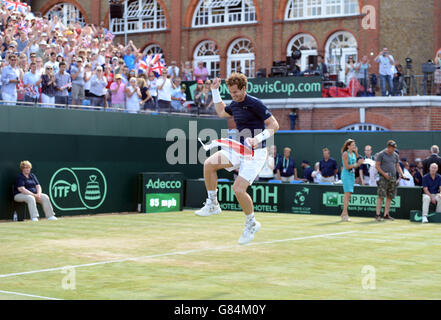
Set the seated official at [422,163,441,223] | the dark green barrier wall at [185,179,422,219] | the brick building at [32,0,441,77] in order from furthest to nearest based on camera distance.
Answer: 1. the brick building at [32,0,441,77]
2. the dark green barrier wall at [185,179,422,219]
3. the seated official at [422,163,441,223]

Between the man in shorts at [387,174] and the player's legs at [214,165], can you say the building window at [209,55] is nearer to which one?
the man in shorts at [387,174]

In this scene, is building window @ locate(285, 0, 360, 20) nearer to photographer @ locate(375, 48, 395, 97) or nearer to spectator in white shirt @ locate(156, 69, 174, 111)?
photographer @ locate(375, 48, 395, 97)

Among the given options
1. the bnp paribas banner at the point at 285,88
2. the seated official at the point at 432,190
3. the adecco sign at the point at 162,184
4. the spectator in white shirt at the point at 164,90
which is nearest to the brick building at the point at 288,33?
the bnp paribas banner at the point at 285,88

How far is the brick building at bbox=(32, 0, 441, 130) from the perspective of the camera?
30.3m

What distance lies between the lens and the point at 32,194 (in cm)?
1945

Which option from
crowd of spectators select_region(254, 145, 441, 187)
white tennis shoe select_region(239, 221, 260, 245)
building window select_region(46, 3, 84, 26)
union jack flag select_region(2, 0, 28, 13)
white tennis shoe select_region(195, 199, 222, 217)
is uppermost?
building window select_region(46, 3, 84, 26)

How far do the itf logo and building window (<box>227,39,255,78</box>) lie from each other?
1798 centimetres

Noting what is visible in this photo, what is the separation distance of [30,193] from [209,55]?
23.1m

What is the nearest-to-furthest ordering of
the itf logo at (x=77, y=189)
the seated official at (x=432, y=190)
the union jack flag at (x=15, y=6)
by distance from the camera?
the seated official at (x=432, y=190) → the itf logo at (x=77, y=189) → the union jack flag at (x=15, y=6)

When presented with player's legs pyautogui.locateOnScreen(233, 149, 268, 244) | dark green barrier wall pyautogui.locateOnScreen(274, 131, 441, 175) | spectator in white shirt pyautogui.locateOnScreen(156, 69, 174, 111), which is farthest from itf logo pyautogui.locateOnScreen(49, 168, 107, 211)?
player's legs pyautogui.locateOnScreen(233, 149, 268, 244)

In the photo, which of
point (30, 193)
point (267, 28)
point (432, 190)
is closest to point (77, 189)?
point (30, 193)

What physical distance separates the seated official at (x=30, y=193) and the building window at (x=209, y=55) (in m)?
21.7

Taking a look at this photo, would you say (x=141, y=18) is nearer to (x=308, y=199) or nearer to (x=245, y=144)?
(x=308, y=199)

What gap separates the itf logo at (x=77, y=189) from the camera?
830 inches
